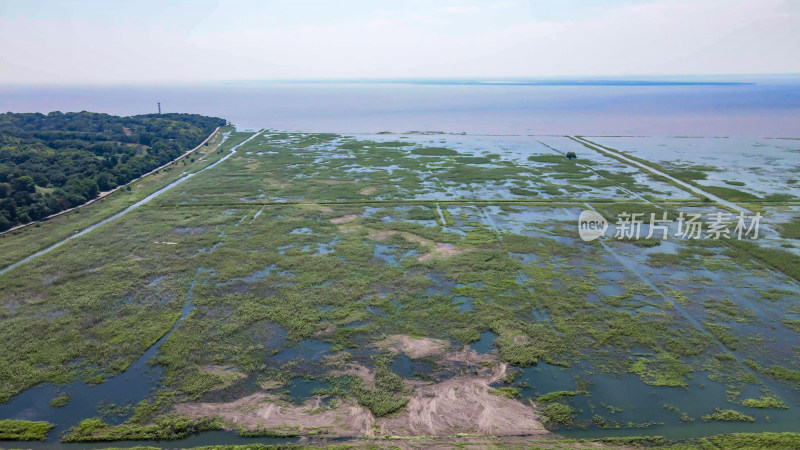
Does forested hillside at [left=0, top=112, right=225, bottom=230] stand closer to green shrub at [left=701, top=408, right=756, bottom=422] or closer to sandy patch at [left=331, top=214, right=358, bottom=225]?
sandy patch at [left=331, top=214, right=358, bottom=225]

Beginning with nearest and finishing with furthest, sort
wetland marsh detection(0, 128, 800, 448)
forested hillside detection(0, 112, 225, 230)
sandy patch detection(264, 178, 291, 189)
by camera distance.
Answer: wetland marsh detection(0, 128, 800, 448) → forested hillside detection(0, 112, 225, 230) → sandy patch detection(264, 178, 291, 189)

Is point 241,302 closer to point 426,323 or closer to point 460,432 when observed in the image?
point 426,323

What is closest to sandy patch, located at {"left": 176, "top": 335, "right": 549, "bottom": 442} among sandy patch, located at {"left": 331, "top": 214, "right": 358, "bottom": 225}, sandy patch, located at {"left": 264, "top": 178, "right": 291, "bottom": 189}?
→ sandy patch, located at {"left": 331, "top": 214, "right": 358, "bottom": 225}

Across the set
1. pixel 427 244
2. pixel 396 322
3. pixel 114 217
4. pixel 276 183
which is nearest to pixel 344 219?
pixel 427 244

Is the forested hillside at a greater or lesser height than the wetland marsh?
greater

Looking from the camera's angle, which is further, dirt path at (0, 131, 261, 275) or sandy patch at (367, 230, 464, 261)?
sandy patch at (367, 230, 464, 261)

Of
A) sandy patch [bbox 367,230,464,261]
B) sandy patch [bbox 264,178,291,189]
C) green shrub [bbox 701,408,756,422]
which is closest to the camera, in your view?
green shrub [bbox 701,408,756,422]

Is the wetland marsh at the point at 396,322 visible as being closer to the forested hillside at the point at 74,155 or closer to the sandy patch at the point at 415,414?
the sandy patch at the point at 415,414
